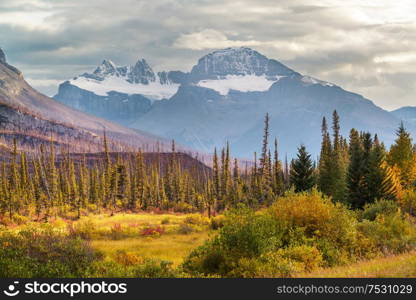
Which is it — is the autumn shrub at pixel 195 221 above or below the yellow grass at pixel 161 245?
below

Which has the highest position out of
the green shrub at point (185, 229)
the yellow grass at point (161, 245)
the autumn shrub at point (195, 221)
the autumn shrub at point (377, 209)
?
the autumn shrub at point (377, 209)

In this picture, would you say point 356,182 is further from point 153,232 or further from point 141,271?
point 141,271

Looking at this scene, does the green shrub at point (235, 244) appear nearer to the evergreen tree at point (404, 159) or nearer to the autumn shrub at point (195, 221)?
the autumn shrub at point (195, 221)

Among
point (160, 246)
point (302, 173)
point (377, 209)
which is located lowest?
point (160, 246)

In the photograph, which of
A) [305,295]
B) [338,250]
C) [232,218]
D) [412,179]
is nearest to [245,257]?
[232,218]

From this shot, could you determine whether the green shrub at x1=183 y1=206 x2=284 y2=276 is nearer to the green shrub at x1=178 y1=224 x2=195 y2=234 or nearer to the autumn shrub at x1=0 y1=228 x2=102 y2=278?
the autumn shrub at x1=0 y1=228 x2=102 y2=278

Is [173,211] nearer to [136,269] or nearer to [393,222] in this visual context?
[393,222]

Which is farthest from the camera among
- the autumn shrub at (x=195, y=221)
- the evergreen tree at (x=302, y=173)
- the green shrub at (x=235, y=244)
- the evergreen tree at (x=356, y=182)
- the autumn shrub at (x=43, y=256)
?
the autumn shrub at (x=195, y=221)

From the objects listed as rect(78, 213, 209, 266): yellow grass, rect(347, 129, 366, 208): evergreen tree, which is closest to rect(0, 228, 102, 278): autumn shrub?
rect(78, 213, 209, 266): yellow grass

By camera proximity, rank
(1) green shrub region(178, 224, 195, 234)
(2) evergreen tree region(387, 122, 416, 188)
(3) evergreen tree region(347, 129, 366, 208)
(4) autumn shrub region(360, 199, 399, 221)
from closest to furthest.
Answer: (4) autumn shrub region(360, 199, 399, 221) < (3) evergreen tree region(347, 129, 366, 208) < (1) green shrub region(178, 224, 195, 234) < (2) evergreen tree region(387, 122, 416, 188)

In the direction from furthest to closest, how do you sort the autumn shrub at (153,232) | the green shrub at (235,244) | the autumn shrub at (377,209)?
the autumn shrub at (153,232) → the autumn shrub at (377,209) → the green shrub at (235,244)

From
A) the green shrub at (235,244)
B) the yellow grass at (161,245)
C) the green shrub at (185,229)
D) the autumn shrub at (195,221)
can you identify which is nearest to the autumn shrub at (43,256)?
the green shrub at (235,244)

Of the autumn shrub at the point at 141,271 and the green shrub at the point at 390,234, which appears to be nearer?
the autumn shrub at the point at 141,271

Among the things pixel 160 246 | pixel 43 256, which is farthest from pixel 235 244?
pixel 160 246
